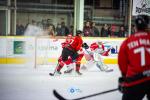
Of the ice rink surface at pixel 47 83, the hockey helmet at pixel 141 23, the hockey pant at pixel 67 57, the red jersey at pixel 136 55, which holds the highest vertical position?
the hockey helmet at pixel 141 23

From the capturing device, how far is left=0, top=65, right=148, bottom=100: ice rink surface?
14.0 feet

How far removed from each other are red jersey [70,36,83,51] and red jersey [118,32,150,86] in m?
2.89

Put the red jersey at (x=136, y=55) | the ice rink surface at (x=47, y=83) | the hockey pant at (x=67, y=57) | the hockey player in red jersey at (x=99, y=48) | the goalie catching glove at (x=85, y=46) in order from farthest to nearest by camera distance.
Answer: the hockey player in red jersey at (x=99, y=48) < the goalie catching glove at (x=85, y=46) < the hockey pant at (x=67, y=57) < the ice rink surface at (x=47, y=83) < the red jersey at (x=136, y=55)

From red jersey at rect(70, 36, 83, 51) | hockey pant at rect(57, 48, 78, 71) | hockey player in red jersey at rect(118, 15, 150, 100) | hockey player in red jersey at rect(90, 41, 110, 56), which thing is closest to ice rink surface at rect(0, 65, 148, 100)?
Answer: hockey pant at rect(57, 48, 78, 71)

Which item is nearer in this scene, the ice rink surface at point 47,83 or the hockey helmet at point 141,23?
the hockey helmet at point 141,23

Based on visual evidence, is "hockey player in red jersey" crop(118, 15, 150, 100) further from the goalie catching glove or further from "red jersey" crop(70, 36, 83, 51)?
the goalie catching glove

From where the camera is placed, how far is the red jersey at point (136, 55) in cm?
275

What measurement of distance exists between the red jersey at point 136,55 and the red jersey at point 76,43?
2.89m

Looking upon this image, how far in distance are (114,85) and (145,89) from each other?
2235mm

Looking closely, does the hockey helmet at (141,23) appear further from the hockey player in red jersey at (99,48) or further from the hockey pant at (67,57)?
the hockey player in red jersey at (99,48)

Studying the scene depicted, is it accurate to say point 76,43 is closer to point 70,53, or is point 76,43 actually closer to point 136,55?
point 70,53

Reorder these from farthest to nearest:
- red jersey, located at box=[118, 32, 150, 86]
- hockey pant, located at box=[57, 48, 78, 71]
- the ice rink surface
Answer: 1. hockey pant, located at box=[57, 48, 78, 71]
2. the ice rink surface
3. red jersey, located at box=[118, 32, 150, 86]

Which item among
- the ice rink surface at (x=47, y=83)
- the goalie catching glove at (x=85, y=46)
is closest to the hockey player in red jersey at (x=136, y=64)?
the ice rink surface at (x=47, y=83)

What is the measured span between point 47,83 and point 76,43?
924 mm
